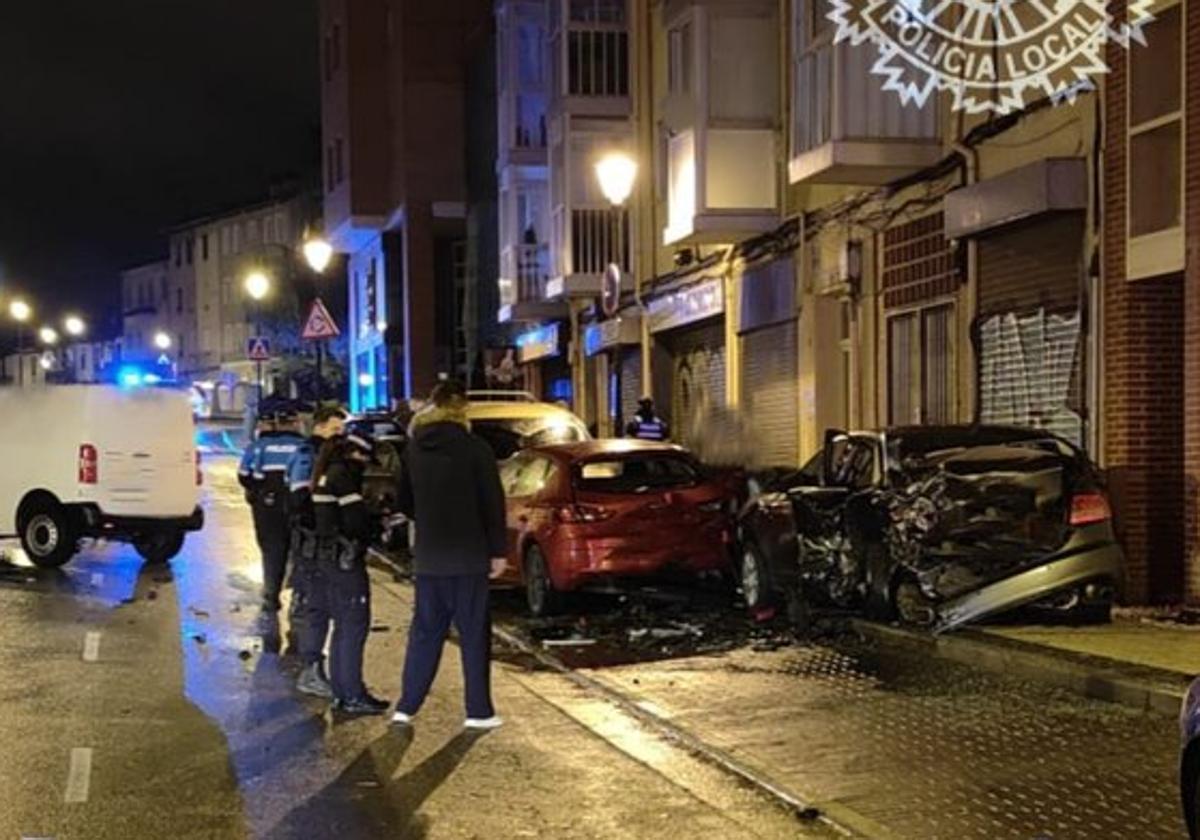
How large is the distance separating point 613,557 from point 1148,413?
4.50m

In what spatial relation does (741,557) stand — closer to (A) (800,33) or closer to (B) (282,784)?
(B) (282,784)

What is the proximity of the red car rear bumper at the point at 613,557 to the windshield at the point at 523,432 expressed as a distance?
16.6 feet

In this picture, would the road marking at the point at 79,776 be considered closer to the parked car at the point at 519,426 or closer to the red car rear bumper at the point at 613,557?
the red car rear bumper at the point at 613,557

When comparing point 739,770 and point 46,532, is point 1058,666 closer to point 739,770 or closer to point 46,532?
point 739,770

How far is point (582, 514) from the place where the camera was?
12.4m

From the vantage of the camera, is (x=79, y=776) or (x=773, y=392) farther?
(x=773, y=392)

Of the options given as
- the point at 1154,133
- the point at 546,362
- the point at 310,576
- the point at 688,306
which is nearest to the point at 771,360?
the point at 688,306

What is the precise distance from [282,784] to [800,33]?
1309 cm

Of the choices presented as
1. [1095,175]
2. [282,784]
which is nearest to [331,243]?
[1095,175]

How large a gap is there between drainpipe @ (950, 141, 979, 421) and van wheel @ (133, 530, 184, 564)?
29.6 feet

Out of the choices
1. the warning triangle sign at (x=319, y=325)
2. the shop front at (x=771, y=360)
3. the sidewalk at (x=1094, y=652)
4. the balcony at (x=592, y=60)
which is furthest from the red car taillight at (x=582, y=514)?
the balcony at (x=592, y=60)

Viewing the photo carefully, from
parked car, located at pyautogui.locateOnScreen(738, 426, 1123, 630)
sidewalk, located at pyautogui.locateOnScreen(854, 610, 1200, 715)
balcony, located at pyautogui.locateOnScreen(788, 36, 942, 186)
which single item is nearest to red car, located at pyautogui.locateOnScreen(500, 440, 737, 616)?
parked car, located at pyautogui.locateOnScreen(738, 426, 1123, 630)

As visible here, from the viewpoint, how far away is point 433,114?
4056cm

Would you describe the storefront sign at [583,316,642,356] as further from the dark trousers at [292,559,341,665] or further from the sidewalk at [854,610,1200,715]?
the dark trousers at [292,559,341,665]
